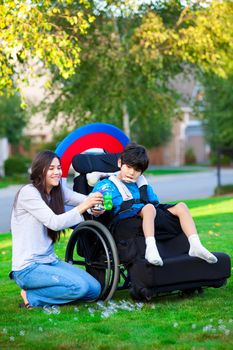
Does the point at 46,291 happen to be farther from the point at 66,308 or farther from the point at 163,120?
the point at 163,120

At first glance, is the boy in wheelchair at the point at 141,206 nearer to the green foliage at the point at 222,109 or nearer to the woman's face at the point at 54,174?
the woman's face at the point at 54,174

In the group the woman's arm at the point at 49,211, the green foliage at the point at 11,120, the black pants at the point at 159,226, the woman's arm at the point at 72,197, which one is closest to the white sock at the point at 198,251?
the black pants at the point at 159,226

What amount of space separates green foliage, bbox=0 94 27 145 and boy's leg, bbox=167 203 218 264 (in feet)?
109

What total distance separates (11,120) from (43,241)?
38.1 metres

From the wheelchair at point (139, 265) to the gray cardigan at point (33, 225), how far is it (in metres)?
0.30

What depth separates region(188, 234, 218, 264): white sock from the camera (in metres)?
6.82

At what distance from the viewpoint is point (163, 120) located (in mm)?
23391

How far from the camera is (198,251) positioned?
22.4ft

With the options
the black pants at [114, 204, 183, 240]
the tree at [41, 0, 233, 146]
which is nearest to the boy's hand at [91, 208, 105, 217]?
the black pants at [114, 204, 183, 240]

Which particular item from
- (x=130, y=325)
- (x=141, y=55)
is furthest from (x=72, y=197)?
(x=141, y=55)

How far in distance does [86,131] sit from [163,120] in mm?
15373

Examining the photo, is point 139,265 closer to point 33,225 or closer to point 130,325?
point 130,325

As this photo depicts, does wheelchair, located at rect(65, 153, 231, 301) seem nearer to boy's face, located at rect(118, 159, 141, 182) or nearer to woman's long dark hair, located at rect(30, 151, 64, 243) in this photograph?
woman's long dark hair, located at rect(30, 151, 64, 243)

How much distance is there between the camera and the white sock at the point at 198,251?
682 cm
